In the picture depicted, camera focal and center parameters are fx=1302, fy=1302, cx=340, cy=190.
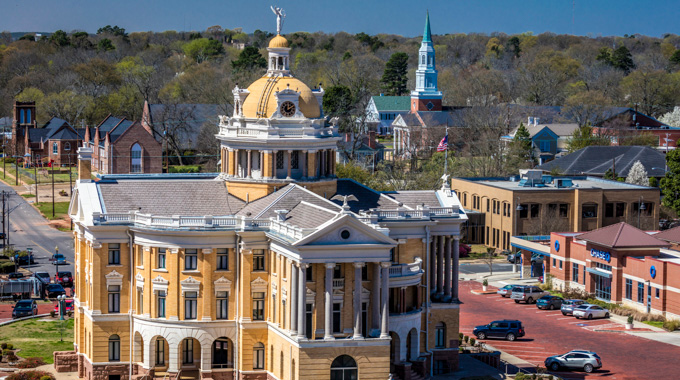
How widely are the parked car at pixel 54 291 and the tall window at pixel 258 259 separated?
3312cm

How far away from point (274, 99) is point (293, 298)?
16.8 metres

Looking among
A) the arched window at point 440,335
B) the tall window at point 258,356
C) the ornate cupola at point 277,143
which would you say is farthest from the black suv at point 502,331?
the tall window at point 258,356

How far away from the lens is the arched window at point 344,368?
7450 cm

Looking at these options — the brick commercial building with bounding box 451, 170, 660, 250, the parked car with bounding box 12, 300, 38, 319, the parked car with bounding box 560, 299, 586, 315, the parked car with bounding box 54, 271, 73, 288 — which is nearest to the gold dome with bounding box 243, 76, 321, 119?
the parked car with bounding box 12, 300, 38, 319

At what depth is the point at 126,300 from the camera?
82.0m

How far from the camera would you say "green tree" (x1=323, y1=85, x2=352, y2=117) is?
641 feet

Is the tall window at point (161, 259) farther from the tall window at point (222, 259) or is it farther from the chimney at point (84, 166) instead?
the chimney at point (84, 166)

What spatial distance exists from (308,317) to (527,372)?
706 inches

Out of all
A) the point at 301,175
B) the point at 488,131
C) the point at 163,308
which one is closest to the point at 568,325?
the point at 301,175

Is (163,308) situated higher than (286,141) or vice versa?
(286,141)

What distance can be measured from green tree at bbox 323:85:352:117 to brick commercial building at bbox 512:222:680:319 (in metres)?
81.4

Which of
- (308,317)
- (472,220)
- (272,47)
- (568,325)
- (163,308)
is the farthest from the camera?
(472,220)

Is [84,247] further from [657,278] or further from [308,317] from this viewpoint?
[657,278]

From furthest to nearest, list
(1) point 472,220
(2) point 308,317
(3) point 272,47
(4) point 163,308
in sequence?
1. (1) point 472,220
2. (3) point 272,47
3. (4) point 163,308
4. (2) point 308,317
